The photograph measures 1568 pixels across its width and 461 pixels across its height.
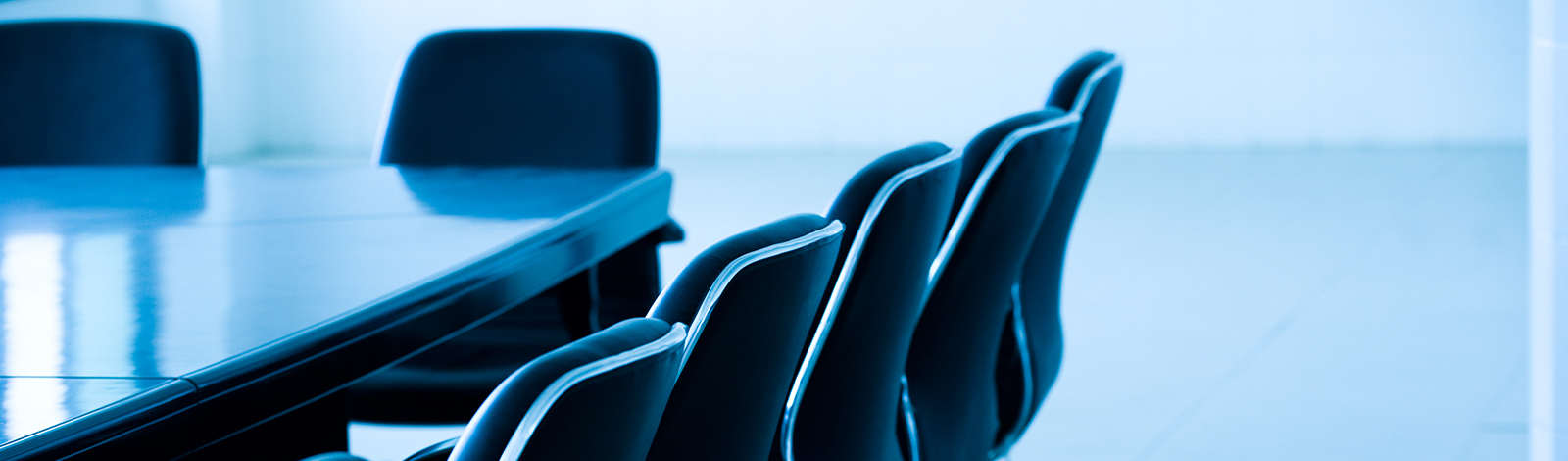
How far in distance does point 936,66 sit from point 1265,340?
4.51 m

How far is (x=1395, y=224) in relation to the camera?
4809 mm

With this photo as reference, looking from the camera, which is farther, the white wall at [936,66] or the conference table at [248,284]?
the white wall at [936,66]

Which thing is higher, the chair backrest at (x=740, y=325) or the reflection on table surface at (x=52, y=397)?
the chair backrest at (x=740, y=325)

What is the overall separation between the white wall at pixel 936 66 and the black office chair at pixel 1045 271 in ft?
19.0

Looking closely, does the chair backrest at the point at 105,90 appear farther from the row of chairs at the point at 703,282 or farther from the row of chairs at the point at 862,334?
the row of chairs at the point at 862,334

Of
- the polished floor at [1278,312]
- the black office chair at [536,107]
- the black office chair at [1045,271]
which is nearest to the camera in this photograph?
the black office chair at [1045,271]

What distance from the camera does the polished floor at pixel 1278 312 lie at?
258 centimetres

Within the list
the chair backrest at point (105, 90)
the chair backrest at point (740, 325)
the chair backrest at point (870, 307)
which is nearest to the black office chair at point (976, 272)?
the chair backrest at point (870, 307)

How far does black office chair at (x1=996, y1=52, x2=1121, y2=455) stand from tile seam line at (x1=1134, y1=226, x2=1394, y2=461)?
3.04ft

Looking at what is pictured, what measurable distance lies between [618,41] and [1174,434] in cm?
124

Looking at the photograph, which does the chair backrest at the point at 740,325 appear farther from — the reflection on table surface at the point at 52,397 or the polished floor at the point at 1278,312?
the polished floor at the point at 1278,312

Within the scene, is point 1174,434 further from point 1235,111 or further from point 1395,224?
point 1235,111

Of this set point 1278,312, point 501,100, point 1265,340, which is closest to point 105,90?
point 501,100

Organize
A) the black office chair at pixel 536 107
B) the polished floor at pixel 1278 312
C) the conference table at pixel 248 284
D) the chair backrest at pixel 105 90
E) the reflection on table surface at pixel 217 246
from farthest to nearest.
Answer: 1. the polished floor at pixel 1278 312
2. the chair backrest at pixel 105 90
3. the black office chair at pixel 536 107
4. the reflection on table surface at pixel 217 246
5. the conference table at pixel 248 284
